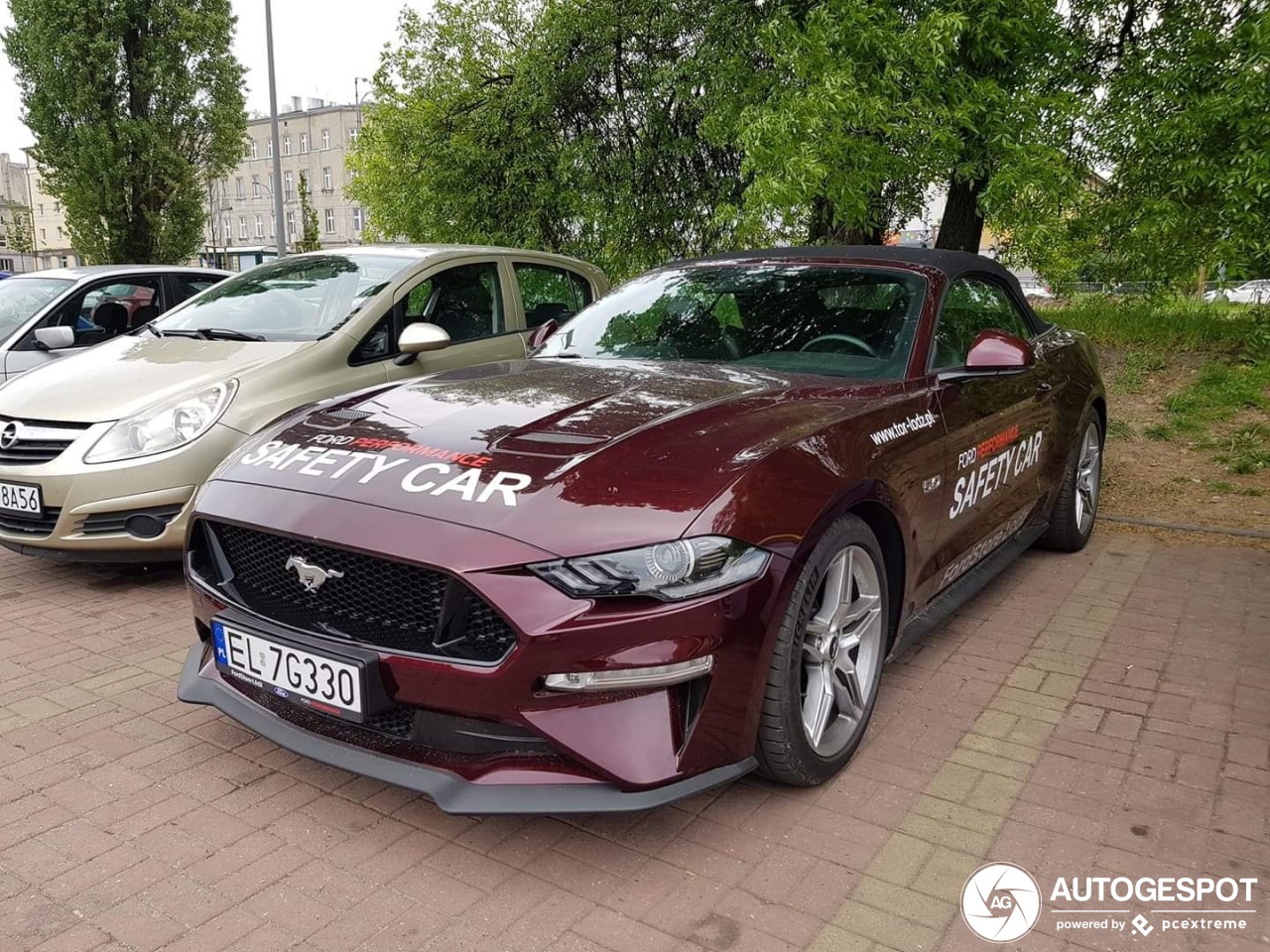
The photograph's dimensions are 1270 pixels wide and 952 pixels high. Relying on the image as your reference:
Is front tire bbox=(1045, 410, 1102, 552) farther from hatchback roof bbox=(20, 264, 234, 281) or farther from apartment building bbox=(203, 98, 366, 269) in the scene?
apartment building bbox=(203, 98, 366, 269)

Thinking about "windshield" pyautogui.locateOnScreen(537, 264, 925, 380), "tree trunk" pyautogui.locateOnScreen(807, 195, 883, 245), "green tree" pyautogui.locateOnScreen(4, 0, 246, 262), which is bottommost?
"windshield" pyautogui.locateOnScreen(537, 264, 925, 380)

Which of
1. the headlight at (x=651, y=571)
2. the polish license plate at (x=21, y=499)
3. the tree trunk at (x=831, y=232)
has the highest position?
the tree trunk at (x=831, y=232)

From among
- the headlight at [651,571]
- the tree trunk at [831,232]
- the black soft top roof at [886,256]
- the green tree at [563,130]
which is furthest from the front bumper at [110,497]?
the green tree at [563,130]

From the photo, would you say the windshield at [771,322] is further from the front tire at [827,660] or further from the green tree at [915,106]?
the green tree at [915,106]

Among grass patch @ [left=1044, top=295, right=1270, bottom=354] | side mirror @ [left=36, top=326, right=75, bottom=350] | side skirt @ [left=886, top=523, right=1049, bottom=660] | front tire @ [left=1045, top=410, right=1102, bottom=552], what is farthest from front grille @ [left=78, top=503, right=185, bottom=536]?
grass patch @ [left=1044, top=295, right=1270, bottom=354]

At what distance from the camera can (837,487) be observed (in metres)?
2.70

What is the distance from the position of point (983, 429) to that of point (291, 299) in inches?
147

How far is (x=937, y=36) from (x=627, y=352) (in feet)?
13.0

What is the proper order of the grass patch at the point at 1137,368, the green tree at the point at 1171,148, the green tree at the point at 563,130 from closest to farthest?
the green tree at the point at 1171,148, the grass patch at the point at 1137,368, the green tree at the point at 563,130

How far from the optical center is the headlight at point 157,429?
4.38 m

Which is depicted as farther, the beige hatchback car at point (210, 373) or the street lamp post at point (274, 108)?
the street lamp post at point (274, 108)

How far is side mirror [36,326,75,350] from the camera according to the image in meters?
6.47

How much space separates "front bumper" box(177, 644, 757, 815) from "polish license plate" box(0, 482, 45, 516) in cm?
250

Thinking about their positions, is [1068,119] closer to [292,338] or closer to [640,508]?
[292,338]
